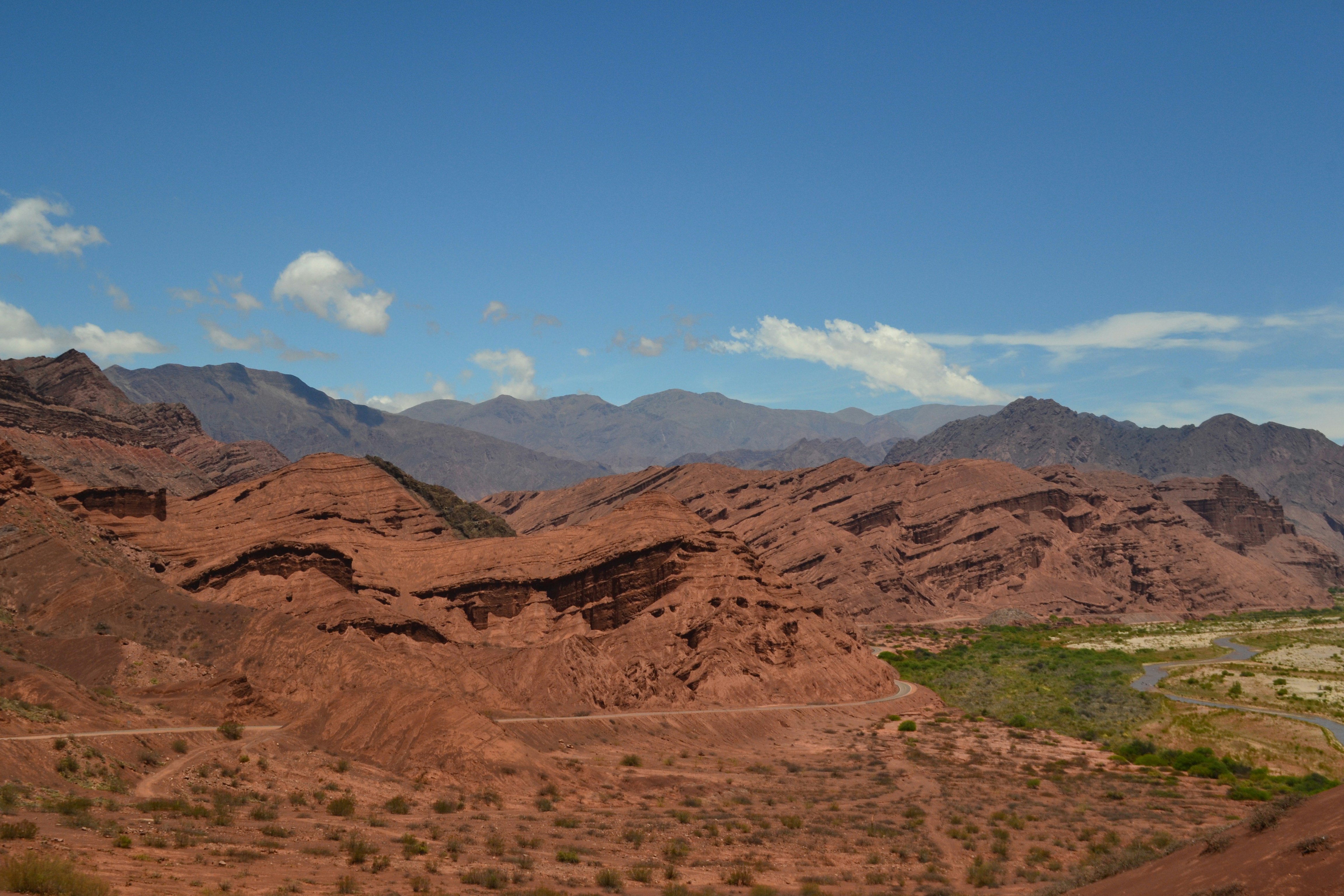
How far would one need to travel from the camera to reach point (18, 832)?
60.5 feet

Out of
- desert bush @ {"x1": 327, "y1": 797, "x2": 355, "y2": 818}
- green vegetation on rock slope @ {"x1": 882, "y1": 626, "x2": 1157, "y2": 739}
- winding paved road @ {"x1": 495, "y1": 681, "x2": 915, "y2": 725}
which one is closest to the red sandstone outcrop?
green vegetation on rock slope @ {"x1": 882, "y1": 626, "x2": 1157, "y2": 739}

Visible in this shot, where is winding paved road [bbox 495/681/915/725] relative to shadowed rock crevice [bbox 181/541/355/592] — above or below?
below

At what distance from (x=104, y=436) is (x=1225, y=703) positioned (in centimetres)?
11353

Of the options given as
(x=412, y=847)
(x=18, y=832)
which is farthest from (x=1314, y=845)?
(x=18, y=832)

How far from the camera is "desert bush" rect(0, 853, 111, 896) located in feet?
49.3

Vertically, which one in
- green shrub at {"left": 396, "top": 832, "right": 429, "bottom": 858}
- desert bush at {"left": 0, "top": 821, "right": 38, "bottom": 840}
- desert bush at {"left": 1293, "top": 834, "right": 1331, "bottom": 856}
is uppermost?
desert bush at {"left": 1293, "top": 834, "right": 1331, "bottom": 856}

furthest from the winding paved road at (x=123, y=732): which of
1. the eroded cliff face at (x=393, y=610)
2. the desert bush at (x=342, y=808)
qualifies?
the desert bush at (x=342, y=808)

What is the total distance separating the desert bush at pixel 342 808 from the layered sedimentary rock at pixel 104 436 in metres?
68.6

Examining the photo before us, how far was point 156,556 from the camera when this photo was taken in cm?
6372

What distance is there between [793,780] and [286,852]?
2239cm

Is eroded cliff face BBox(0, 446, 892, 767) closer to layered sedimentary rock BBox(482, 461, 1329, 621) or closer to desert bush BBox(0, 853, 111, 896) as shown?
desert bush BBox(0, 853, 111, 896)

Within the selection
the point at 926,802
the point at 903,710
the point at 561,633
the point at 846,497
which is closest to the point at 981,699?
the point at 903,710

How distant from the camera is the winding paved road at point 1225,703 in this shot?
55.0 m

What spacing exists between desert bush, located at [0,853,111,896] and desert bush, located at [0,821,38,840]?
96.0 inches
